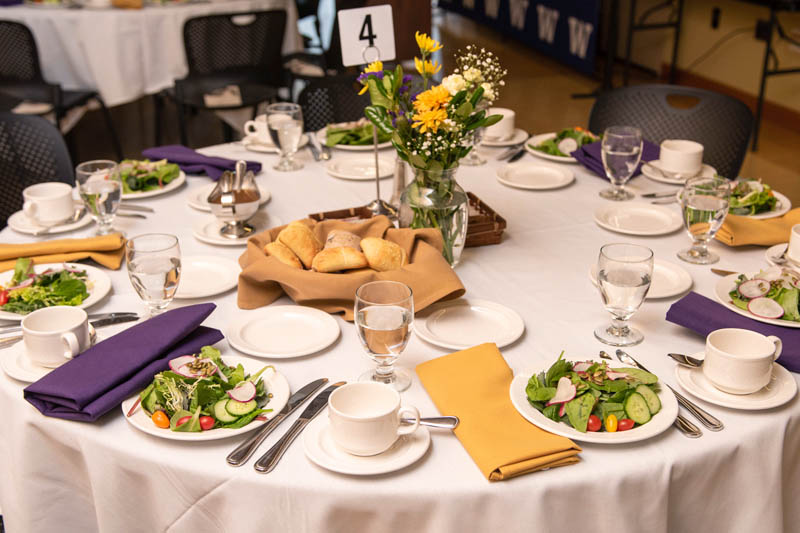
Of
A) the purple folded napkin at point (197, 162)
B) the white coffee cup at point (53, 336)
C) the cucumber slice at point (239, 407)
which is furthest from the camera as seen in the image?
the purple folded napkin at point (197, 162)

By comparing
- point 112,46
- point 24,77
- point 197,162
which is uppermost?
point 197,162

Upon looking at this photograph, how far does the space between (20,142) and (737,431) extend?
2231 millimetres

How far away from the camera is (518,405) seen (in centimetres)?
119

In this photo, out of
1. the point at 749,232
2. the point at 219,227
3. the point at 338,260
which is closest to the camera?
the point at 338,260

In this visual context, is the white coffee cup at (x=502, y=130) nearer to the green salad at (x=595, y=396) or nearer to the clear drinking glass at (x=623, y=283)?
the clear drinking glass at (x=623, y=283)

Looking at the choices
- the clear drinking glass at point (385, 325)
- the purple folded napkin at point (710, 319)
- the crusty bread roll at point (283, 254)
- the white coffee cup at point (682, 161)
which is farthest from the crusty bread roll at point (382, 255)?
the white coffee cup at point (682, 161)

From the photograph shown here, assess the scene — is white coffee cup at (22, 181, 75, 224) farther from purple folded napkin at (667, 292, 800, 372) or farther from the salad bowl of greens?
purple folded napkin at (667, 292, 800, 372)

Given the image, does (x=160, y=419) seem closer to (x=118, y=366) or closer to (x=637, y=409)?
(x=118, y=366)

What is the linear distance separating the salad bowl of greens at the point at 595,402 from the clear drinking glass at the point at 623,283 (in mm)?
157

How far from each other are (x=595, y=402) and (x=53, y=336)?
85cm

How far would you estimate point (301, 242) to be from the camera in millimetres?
1604

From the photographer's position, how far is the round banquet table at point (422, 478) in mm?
1072

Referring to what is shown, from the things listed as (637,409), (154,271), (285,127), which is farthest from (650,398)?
(285,127)

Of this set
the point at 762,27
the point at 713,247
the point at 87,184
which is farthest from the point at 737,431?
the point at 762,27
